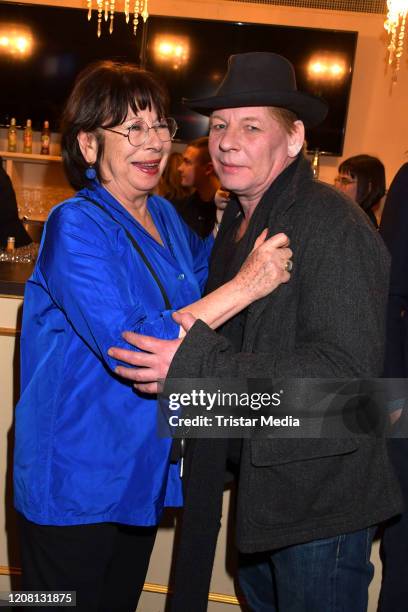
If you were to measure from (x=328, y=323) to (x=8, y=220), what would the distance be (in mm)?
2125

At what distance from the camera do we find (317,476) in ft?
4.67

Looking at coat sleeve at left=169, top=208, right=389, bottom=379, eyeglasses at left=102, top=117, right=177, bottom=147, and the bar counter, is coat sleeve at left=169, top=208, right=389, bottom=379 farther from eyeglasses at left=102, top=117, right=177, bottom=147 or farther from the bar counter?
the bar counter

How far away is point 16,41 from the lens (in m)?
6.10

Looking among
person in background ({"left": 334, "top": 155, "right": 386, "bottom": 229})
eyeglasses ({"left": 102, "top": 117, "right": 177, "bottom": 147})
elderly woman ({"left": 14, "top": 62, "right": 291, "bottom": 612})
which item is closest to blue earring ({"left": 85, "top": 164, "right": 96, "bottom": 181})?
elderly woman ({"left": 14, "top": 62, "right": 291, "bottom": 612})

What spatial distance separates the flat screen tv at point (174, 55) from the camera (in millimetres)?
5914

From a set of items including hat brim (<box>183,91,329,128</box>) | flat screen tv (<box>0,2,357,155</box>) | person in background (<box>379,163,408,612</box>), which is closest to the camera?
hat brim (<box>183,91,329,128</box>)

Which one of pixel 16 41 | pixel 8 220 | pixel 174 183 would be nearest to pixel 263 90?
pixel 8 220

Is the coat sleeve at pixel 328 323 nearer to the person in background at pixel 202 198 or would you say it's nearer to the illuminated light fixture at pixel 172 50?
the person in background at pixel 202 198

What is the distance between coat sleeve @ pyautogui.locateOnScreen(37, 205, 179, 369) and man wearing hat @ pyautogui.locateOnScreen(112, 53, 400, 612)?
6 centimetres

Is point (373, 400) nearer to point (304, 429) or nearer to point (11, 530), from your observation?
point (304, 429)

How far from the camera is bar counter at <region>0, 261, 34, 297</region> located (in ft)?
7.29

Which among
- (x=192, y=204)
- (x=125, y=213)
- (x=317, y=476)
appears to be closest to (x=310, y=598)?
(x=317, y=476)

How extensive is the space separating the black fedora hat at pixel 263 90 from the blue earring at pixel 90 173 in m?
0.29

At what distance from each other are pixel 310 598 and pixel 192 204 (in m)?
2.98
